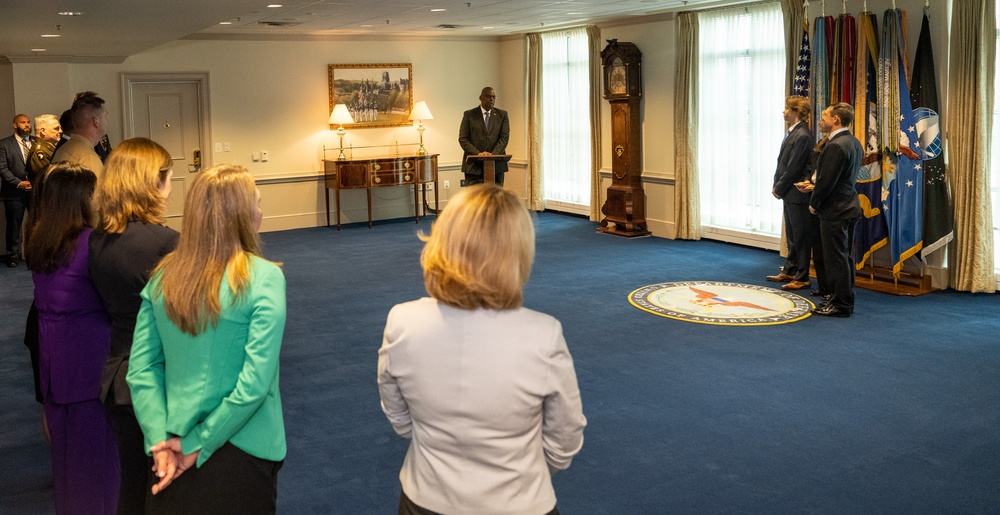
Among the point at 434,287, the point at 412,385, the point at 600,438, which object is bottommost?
the point at 600,438

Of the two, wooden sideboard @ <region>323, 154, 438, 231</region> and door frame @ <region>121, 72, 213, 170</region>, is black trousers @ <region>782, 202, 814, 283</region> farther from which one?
door frame @ <region>121, 72, 213, 170</region>

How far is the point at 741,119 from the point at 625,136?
146cm

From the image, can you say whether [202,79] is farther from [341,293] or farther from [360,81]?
[341,293]

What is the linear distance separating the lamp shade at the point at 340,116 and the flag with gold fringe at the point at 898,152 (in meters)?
6.47

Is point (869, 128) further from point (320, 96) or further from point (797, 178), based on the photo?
point (320, 96)

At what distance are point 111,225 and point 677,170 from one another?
8.21 meters

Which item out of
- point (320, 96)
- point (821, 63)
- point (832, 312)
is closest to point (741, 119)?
point (821, 63)

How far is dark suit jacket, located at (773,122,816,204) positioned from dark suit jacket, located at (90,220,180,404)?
5.87m

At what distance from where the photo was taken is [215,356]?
216cm

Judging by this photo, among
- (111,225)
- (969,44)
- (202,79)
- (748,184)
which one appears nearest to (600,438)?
(111,225)

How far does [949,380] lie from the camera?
Result: 5168mm

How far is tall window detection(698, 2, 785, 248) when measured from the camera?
9117 millimetres

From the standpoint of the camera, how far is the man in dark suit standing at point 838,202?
6.52 metres

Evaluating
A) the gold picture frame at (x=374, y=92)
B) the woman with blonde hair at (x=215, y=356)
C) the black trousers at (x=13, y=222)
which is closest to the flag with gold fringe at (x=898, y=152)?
the woman with blonde hair at (x=215, y=356)
